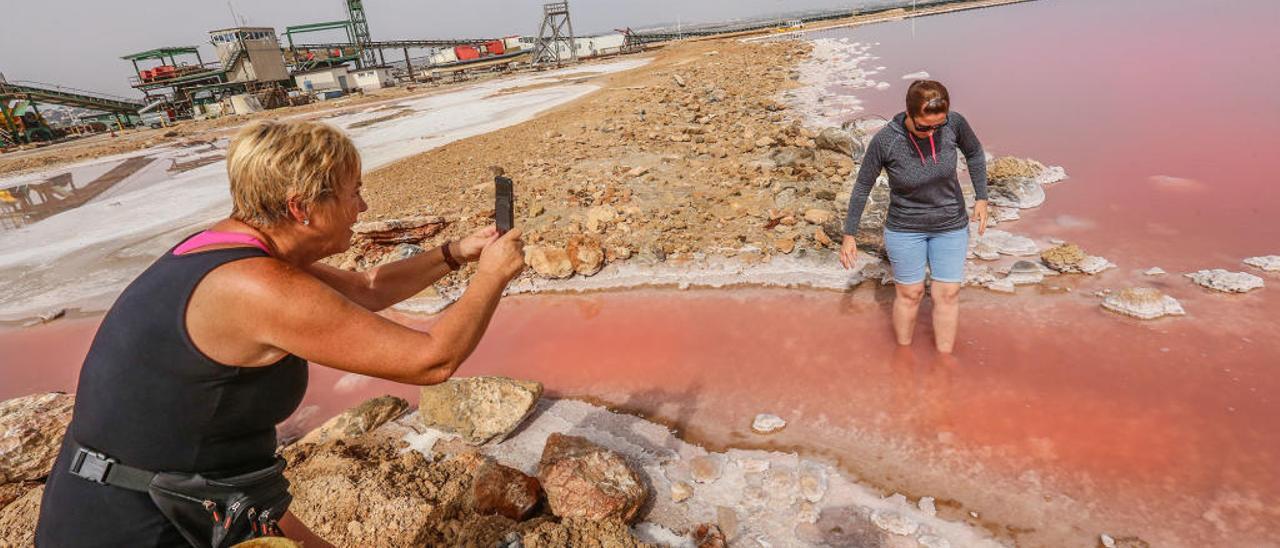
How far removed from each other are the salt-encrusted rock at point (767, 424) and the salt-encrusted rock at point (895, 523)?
76 centimetres

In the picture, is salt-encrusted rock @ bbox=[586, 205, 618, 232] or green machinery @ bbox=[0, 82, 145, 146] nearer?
salt-encrusted rock @ bbox=[586, 205, 618, 232]

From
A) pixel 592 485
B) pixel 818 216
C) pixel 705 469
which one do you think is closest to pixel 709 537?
pixel 705 469

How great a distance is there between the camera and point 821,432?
323 cm

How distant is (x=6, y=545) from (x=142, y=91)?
47044 millimetres

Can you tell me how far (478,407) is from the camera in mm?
3463

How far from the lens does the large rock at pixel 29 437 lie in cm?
340

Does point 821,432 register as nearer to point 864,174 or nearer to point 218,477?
point 864,174

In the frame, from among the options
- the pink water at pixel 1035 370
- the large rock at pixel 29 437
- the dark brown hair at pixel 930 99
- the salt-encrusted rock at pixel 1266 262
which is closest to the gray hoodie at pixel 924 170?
the dark brown hair at pixel 930 99

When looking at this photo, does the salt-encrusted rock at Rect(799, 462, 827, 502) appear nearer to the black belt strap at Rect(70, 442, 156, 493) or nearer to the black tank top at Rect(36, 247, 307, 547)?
the black tank top at Rect(36, 247, 307, 547)

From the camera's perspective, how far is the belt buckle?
1420mm

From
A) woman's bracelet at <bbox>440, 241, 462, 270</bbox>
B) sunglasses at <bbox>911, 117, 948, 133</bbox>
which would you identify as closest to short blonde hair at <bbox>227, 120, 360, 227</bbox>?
woman's bracelet at <bbox>440, 241, 462, 270</bbox>

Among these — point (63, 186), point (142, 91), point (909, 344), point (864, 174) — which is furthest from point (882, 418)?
point (142, 91)

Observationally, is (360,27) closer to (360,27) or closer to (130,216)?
(360,27)

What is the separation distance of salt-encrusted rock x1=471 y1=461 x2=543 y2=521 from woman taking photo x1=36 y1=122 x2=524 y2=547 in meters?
1.18
